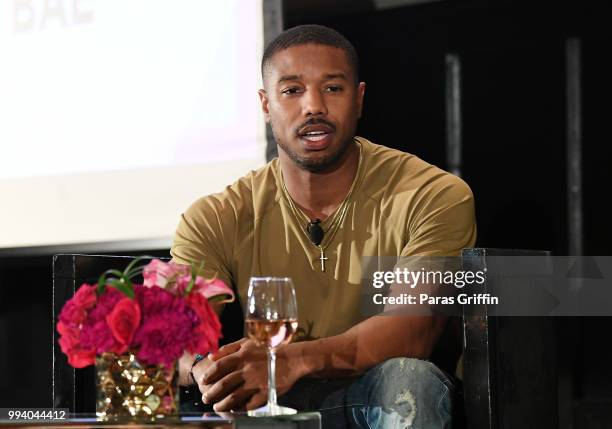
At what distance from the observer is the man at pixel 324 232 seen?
197 cm

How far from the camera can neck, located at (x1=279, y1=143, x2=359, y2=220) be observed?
2.35 metres

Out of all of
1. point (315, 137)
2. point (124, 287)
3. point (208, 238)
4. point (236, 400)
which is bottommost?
point (236, 400)

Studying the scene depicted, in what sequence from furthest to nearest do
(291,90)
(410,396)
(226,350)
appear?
(291,90) → (226,350) → (410,396)

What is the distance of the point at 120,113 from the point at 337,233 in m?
1.21

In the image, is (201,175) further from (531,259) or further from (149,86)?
(531,259)

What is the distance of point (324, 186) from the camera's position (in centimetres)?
236

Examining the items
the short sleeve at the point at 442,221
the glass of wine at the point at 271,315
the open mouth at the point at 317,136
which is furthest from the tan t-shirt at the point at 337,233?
the glass of wine at the point at 271,315

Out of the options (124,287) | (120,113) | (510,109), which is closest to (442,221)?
(124,287)

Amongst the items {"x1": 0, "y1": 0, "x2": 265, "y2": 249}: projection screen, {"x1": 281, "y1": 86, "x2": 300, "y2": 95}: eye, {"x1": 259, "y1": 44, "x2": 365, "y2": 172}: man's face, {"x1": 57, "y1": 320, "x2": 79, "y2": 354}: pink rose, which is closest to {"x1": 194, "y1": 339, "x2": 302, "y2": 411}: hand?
{"x1": 57, "y1": 320, "x2": 79, "y2": 354}: pink rose

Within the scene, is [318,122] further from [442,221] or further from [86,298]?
[86,298]

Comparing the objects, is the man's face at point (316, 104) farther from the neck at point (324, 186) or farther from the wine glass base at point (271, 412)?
the wine glass base at point (271, 412)

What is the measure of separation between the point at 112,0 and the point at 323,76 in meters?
1.17

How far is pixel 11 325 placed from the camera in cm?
402

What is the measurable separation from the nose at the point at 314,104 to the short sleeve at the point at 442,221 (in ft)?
1.05
